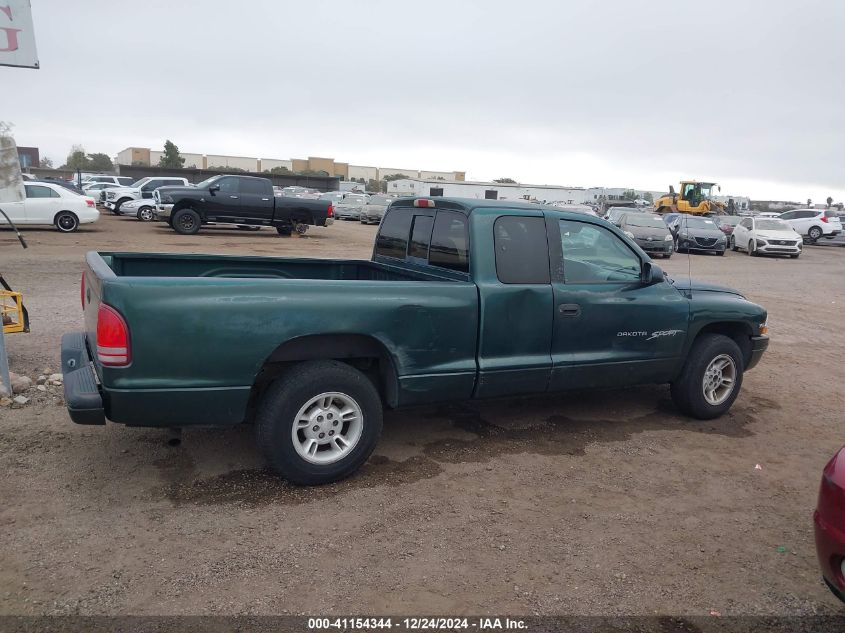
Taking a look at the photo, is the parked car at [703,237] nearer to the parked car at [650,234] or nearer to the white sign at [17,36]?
the parked car at [650,234]

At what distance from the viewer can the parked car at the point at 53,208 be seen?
1969cm

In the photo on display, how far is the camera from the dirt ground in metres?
3.21

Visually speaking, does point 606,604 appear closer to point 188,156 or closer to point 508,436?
point 508,436

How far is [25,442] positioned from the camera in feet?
15.5

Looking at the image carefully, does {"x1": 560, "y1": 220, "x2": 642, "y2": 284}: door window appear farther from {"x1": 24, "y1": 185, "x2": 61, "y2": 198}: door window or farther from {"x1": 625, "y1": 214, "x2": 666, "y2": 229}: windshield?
{"x1": 24, "y1": 185, "x2": 61, "y2": 198}: door window

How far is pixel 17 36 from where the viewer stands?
5.75 meters

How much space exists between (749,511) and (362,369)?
276 cm

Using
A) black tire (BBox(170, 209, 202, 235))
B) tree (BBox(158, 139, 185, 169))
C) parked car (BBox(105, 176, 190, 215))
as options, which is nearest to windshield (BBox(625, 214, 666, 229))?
black tire (BBox(170, 209, 202, 235))

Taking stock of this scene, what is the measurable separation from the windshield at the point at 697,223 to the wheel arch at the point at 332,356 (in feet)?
80.1

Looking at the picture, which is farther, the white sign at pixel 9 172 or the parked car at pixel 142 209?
the parked car at pixel 142 209

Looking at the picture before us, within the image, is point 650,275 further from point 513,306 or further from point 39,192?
point 39,192

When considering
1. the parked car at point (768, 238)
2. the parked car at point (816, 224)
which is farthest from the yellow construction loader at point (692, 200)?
the parked car at point (768, 238)

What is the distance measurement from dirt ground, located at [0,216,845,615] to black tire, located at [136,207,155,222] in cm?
2226

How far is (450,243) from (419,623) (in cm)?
288
